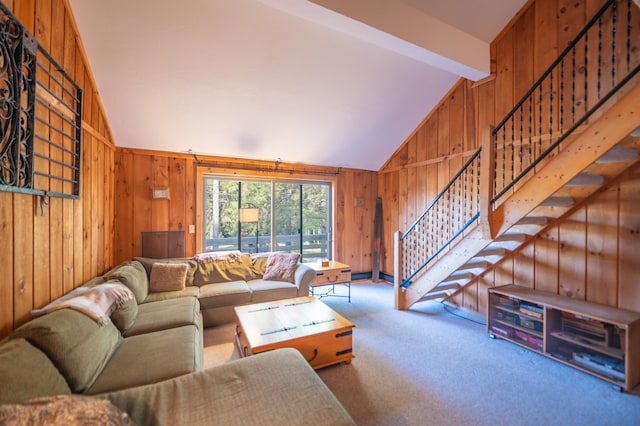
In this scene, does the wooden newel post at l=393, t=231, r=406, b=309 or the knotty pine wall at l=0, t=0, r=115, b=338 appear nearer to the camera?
the knotty pine wall at l=0, t=0, r=115, b=338

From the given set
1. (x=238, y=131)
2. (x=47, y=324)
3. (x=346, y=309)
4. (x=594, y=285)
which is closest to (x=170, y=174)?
(x=238, y=131)

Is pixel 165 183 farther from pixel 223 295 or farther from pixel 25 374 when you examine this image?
pixel 25 374

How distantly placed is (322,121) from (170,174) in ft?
8.31

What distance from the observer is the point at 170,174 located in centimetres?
411

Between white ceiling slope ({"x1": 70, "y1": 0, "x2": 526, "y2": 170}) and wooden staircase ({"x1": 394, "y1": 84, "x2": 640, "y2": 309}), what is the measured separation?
147cm

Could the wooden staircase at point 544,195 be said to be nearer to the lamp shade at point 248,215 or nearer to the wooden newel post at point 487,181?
the wooden newel post at point 487,181

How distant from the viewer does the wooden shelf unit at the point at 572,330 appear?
6.90 feet

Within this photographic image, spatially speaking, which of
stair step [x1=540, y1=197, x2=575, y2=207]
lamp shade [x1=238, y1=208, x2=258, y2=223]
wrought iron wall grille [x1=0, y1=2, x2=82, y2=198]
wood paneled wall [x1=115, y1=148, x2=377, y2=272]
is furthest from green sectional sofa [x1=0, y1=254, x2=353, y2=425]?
stair step [x1=540, y1=197, x2=575, y2=207]

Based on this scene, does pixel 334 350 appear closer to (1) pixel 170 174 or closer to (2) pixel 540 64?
(1) pixel 170 174

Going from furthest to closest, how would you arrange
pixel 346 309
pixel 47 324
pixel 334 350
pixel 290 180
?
pixel 290 180
pixel 346 309
pixel 334 350
pixel 47 324

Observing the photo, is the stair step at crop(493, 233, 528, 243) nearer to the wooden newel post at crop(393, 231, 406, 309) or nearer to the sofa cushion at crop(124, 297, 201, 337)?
the wooden newel post at crop(393, 231, 406, 309)

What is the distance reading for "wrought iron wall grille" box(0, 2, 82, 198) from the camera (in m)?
1.45

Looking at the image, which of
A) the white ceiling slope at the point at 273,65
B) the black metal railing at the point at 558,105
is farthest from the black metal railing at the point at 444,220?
the white ceiling slope at the point at 273,65

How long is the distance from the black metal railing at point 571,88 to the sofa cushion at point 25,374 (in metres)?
3.33
